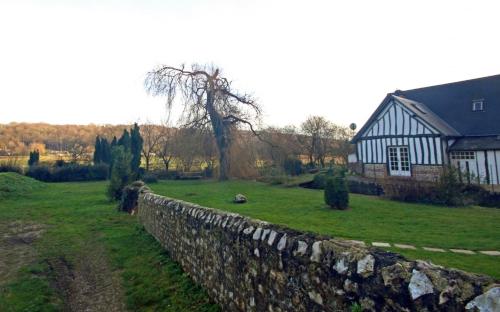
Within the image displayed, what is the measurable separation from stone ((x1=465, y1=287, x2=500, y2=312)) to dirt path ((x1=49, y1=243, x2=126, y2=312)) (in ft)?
15.3

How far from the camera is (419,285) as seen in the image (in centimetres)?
174

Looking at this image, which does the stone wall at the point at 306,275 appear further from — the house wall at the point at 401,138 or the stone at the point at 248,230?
the house wall at the point at 401,138

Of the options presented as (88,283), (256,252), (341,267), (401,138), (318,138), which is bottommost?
(88,283)

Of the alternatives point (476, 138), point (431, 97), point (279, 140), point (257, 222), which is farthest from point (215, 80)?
point (257, 222)

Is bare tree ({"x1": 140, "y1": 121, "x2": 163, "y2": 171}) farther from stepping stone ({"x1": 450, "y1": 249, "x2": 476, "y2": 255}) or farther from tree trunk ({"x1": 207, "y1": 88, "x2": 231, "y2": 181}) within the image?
stepping stone ({"x1": 450, "y1": 249, "x2": 476, "y2": 255})

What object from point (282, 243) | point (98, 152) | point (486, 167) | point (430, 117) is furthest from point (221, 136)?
point (282, 243)

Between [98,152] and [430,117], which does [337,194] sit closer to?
[430,117]

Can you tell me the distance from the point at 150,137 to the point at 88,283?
40450 millimetres

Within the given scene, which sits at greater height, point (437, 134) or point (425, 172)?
point (437, 134)

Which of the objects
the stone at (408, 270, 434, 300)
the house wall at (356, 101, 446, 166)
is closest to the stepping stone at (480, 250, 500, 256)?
the stone at (408, 270, 434, 300)

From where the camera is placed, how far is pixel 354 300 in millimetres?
2068

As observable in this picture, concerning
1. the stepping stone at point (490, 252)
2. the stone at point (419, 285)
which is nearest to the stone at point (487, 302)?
the stone at point (419, 285)

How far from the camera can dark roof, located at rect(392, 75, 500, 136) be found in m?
17.4

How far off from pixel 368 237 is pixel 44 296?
253 inches
